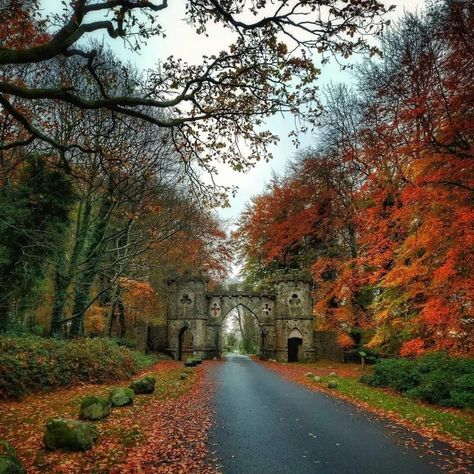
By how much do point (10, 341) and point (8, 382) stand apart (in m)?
2.04

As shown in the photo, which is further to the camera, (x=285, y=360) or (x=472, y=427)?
(x=285, y=360)

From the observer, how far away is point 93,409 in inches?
326

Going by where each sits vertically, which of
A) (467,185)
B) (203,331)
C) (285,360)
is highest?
(467,185)

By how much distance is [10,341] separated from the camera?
450 inches

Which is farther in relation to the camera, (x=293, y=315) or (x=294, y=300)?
(x=294, y=300)

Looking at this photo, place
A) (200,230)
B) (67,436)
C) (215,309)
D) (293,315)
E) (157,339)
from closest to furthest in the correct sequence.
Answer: (67,436) → (200,230) → (293,315) → (157,339) → (215,309)

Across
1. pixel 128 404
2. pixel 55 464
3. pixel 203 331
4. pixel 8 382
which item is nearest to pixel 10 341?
pixel 8 382

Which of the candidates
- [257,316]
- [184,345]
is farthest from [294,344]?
[184,345]

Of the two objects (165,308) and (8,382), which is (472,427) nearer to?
(8,382)

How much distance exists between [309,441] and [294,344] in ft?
93.9

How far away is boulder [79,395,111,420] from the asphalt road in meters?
2.46

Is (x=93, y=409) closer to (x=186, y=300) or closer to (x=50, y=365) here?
(x=50, y=365)

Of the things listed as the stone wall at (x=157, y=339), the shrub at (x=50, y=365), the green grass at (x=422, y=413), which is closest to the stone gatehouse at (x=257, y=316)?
the stone wall at (x=157, y=339)

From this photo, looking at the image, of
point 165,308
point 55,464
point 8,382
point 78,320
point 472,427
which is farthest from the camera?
point 165,308
